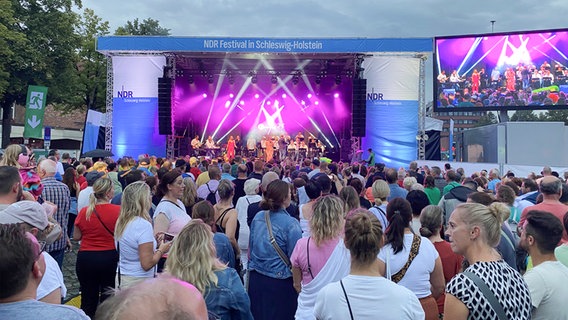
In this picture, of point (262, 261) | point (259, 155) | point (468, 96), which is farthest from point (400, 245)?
point (259, 155)

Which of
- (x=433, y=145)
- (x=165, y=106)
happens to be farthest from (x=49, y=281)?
(x=433, y=145)

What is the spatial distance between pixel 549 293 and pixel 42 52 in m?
27.5

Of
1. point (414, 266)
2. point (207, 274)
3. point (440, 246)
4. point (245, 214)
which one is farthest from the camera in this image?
point (245, 214)

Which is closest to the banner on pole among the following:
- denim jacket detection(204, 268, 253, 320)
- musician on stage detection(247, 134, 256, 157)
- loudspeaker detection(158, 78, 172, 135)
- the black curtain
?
loudspeaker detection(158, 78, 172, 135)

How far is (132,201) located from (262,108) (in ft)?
66.2

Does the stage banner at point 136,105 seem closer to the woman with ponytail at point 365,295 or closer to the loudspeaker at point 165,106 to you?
the loudspeaker at point 165,106

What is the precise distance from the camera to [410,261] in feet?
10.0

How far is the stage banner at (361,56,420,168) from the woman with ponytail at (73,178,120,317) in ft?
46.9

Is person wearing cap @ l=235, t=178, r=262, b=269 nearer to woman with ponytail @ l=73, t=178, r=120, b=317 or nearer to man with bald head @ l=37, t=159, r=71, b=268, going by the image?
woman with ponytail @ l=73, t=178, r=120, b=317

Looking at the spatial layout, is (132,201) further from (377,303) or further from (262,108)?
(262,108)

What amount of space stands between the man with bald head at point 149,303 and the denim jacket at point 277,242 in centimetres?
267

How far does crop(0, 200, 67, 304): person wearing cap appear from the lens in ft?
7.66

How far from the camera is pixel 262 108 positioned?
77.5 ft

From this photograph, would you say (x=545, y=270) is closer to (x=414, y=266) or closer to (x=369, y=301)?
(x=414, y=266)
